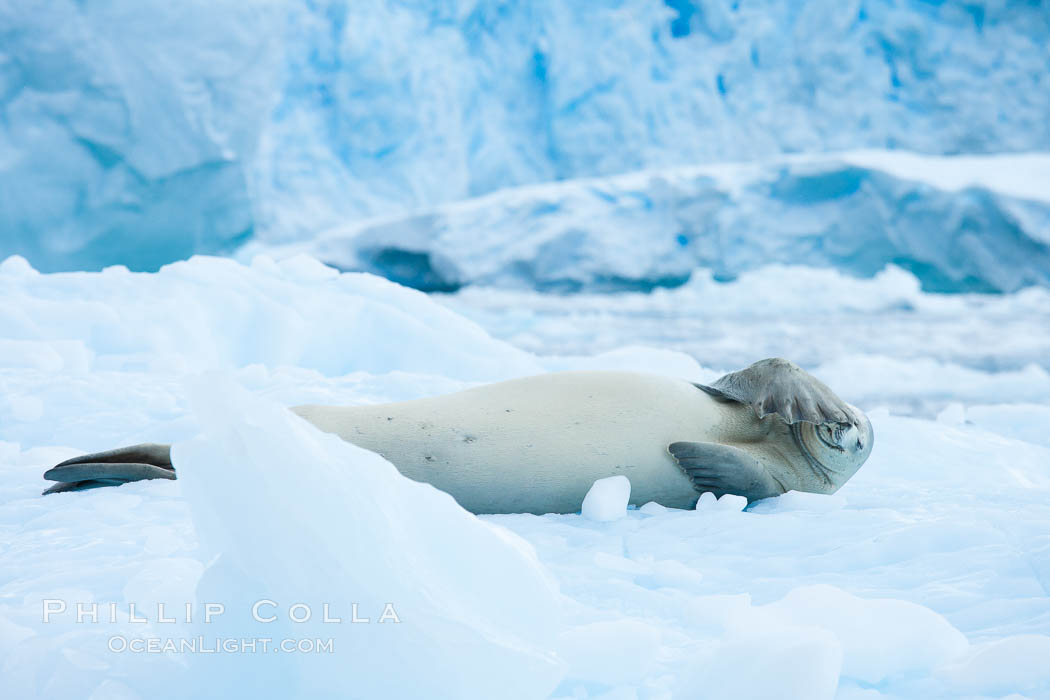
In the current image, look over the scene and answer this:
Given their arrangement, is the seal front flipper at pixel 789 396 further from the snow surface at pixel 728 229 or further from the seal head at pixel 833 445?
the snow surface at pixel 728 229

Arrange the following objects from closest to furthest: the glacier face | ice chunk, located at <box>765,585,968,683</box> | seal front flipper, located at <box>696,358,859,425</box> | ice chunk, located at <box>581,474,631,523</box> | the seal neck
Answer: ice chunk, located at <box>765,585,968,683</box>
ice chunk, located at <box>581,474,631,523</box>
seal front flipper, located at <box>696,358,859,425</box>
the seal neck
the glacier face

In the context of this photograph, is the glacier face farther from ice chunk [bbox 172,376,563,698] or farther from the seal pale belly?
ice chunk [bbox 172,376,563,698]

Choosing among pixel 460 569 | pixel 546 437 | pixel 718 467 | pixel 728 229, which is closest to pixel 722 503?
pixel 718 467

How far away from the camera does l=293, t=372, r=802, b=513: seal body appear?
182 cm

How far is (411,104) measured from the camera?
501 inches

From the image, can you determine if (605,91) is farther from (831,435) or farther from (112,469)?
(112,469)

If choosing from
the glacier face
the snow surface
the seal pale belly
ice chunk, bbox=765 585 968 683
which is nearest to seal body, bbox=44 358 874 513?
the seal pale belly

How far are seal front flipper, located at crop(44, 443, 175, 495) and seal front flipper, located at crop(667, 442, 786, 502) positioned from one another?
1.11 meters

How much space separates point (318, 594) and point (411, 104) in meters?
12.4

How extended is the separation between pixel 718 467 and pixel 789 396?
239 millimetres

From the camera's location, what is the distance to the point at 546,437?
187cm

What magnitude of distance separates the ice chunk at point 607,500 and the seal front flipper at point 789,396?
0.38 m

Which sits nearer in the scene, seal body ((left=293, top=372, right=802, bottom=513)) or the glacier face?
seal body ((left=293, top=372, right=802, bottom=513))

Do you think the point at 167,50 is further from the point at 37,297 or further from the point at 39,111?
the point at 37,297
